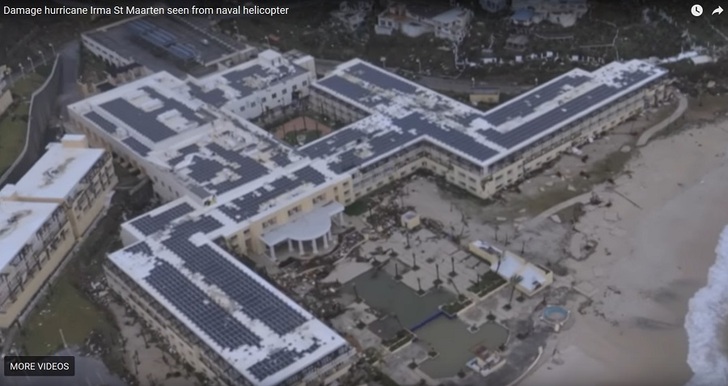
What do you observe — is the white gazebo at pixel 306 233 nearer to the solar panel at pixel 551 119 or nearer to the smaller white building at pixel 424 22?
the solar panel at pixel 551 119

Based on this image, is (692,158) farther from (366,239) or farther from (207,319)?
(207,319)

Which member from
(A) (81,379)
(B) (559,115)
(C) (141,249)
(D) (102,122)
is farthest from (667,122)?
(A) (81,379)

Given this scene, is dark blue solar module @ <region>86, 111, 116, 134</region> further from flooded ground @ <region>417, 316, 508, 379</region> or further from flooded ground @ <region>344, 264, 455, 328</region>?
flooded ground @ <region>417, 316, 508, 379</region>

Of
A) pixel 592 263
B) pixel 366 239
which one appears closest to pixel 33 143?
pixel 366 239

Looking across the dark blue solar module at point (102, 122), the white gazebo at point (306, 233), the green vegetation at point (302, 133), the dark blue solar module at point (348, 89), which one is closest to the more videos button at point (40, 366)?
the white gazebo at point (306, 233)

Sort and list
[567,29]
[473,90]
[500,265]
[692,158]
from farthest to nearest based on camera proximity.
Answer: [567,29], [473,90], [692,158], [500,265]

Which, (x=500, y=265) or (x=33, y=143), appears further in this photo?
(x=33, y=143)

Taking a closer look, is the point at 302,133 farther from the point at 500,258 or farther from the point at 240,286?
the point at 240,286
